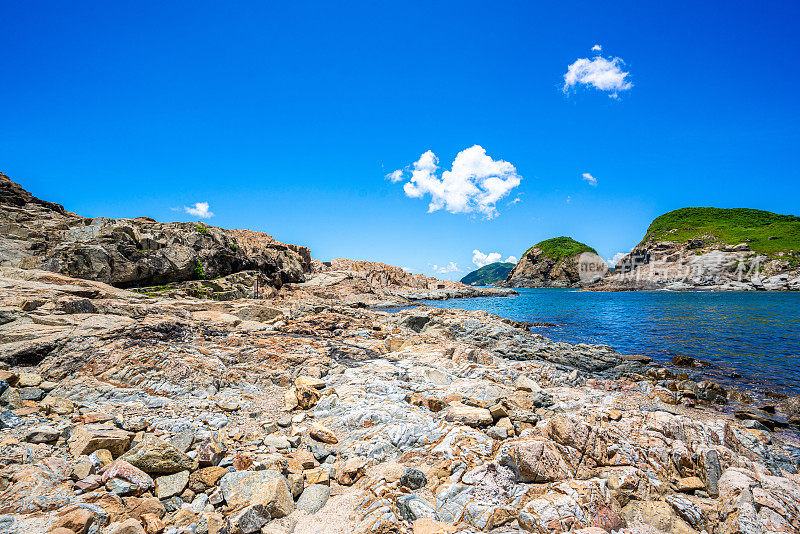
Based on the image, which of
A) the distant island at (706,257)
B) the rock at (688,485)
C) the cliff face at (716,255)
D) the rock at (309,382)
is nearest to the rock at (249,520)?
the rock at (309,382)

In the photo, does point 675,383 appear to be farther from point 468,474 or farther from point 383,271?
point 383,271

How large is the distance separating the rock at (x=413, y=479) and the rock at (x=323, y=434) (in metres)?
2.45

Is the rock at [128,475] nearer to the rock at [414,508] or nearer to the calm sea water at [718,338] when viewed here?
the rock at [414,508]

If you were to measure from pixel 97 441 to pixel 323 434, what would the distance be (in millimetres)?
4476

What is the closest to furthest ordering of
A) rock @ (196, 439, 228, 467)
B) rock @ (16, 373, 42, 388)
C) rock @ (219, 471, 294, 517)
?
1. rock @ (219, 471, 294, 517)
2. rock @ (196, 439, 228, 467)
3. rock @ (16, 373, 42, 388)

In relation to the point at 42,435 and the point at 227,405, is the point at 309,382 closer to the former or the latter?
the point at 227,405

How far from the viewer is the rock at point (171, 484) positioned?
551 centimetres

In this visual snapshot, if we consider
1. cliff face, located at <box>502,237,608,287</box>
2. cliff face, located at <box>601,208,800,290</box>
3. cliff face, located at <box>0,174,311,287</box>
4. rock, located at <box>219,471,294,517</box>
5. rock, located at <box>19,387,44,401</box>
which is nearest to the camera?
rock, located at <box>219,471,294,517</box>

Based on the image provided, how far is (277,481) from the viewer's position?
590cm

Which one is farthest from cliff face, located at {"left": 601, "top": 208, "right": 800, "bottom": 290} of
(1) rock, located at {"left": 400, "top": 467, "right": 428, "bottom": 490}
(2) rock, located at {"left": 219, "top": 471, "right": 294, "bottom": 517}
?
(2) rock, located at {"left": 219, "top": 471, "right": 294, "bottom": 517}

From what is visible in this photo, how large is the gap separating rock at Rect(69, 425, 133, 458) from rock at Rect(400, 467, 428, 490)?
5.63 m

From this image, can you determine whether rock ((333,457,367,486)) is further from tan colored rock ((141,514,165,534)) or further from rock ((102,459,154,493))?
rock ((102,459,154,493))

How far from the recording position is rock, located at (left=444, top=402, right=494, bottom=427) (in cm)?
837

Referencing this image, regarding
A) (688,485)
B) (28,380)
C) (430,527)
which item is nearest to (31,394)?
(28,380)
